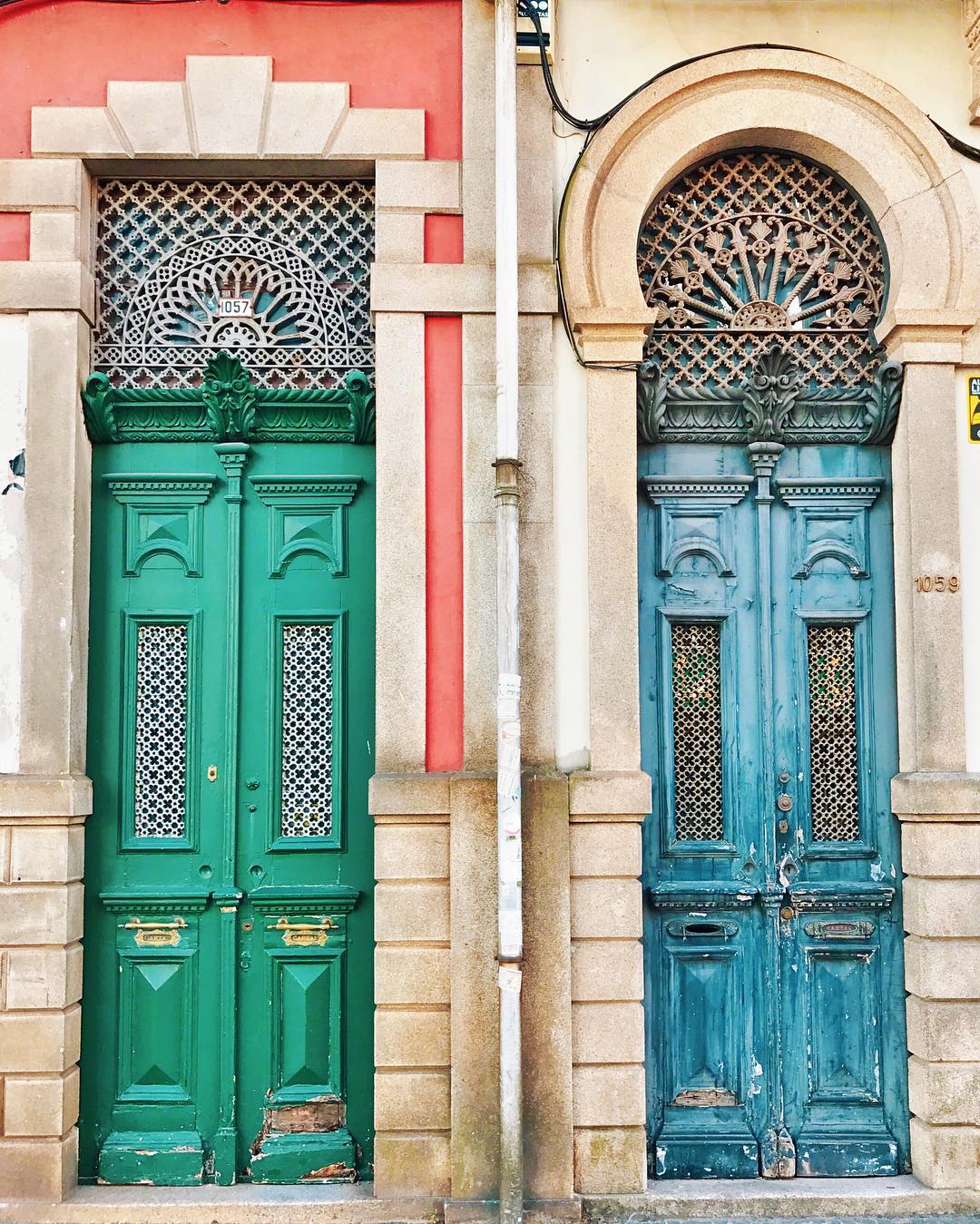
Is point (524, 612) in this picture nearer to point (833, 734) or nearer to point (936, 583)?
point (833, 734)

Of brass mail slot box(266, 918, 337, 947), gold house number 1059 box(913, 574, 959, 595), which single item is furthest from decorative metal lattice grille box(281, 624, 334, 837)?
gold house number 1059 box(913, 574, 959, 595)

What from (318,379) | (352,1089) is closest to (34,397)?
(318,379)

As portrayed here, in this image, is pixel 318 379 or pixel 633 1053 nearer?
pixel 633 1053

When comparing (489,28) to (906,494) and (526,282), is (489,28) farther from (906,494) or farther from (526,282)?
(906,494)

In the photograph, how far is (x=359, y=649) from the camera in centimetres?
552

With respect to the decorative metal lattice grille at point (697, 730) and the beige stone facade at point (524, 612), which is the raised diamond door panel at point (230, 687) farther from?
the decorative metal lattice grille at point (697, 730)

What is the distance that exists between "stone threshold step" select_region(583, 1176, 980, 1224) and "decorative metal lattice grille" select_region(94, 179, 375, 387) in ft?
13.0

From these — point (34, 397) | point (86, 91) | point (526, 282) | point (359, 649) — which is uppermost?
point (86, 91)

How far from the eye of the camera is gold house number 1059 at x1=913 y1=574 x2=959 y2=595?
17.4 ft

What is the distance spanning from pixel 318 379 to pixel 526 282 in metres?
1.09

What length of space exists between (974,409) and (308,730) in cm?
345

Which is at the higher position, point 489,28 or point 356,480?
point 489,28

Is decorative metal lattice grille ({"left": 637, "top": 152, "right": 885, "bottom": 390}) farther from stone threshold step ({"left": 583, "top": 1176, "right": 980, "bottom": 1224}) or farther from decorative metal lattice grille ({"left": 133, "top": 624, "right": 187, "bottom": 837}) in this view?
stone threshold step ({"left": 583, "top": 1176, "right": 980, "bottom": 1224})

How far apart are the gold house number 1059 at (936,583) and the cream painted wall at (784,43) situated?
0.25 feet
